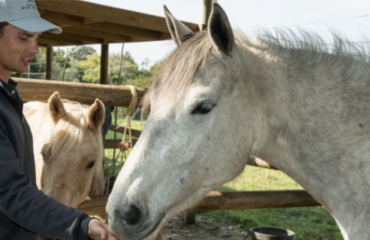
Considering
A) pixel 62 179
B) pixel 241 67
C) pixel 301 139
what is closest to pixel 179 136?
pixel 241 67

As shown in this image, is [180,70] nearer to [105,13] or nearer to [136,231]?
[136,231]

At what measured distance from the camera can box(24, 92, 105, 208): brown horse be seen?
2674mm

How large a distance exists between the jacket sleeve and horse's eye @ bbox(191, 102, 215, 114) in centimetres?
70

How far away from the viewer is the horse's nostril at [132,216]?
172 centimetres

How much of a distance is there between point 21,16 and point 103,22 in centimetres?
502

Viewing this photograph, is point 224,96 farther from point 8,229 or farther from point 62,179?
point 62,179

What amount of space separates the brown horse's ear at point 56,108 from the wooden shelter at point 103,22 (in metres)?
2.57

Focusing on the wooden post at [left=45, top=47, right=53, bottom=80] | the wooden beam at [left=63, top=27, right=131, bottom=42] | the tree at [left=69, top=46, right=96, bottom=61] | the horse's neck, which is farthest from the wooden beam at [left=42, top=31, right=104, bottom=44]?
the tree at [left=69, top=46, right=96, bottom=61]

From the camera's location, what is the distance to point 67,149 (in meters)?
2.75

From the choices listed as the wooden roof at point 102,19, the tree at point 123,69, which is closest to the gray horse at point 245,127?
the wooden roof at point 102,19

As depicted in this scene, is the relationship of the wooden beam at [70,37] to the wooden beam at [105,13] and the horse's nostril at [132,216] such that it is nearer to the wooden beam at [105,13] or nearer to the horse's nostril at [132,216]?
the wooden beam at [105,13]

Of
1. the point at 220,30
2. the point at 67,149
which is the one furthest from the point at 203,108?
the point at 67,149

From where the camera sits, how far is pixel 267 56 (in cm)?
205

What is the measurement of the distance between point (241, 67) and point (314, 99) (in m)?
0.40
